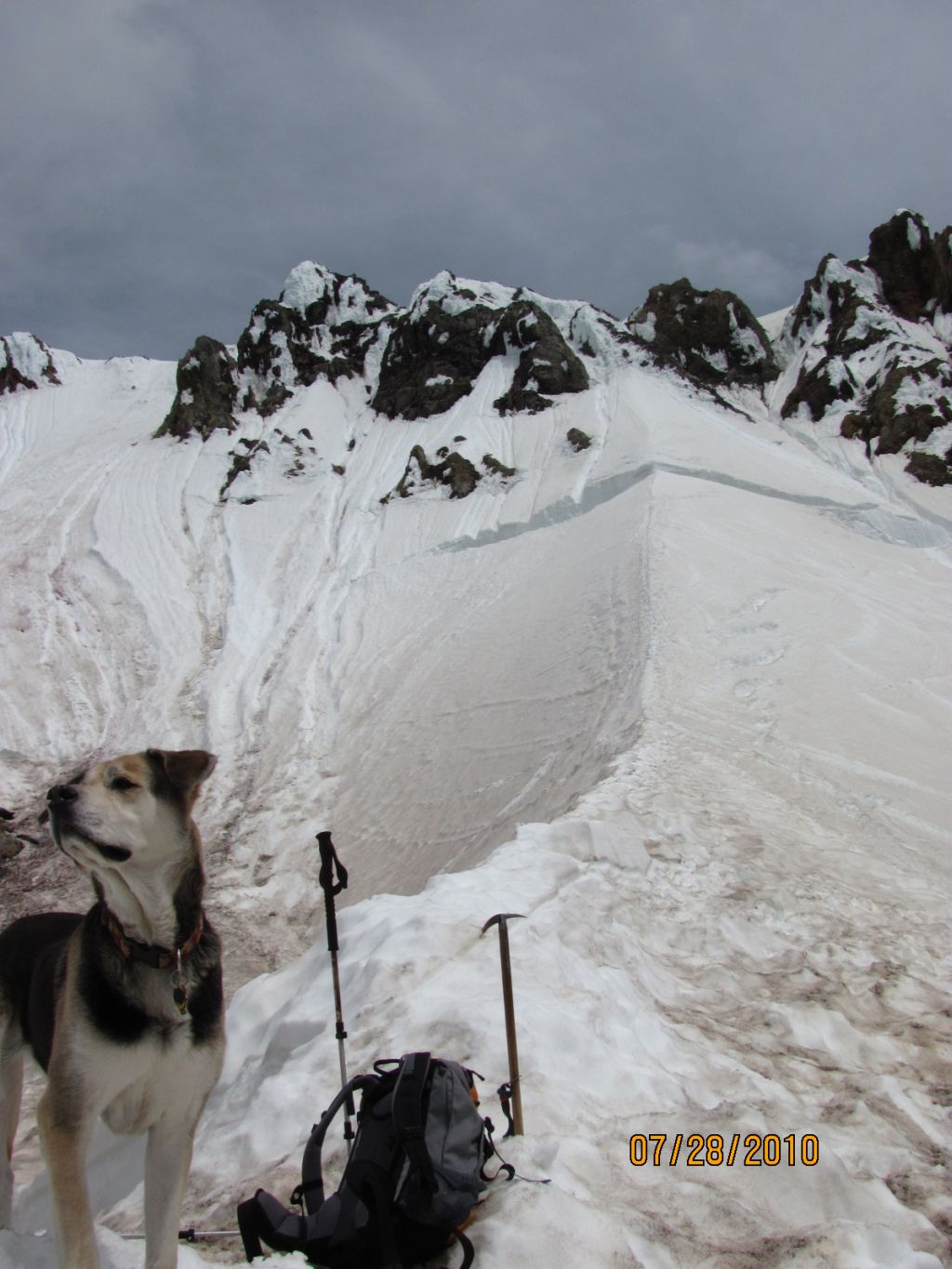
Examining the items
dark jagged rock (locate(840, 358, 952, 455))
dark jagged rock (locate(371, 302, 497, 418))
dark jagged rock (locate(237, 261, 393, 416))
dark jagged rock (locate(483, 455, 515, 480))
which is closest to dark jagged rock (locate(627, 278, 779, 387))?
dark jagged rock (locate(840, 358, 952, 455))

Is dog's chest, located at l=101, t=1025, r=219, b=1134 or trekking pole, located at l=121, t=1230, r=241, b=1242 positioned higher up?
dog's chest, located at l=101, t=1025, r=219, b=1134

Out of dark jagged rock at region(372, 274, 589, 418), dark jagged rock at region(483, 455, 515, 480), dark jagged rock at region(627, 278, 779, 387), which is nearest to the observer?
dark jagged rock at region(483, 455, 515, 480)

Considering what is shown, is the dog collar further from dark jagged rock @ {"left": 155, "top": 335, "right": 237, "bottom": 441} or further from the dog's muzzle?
dark jagged rock @ {"left": 155, "top": 335, "right": 237, "bottom": 441}

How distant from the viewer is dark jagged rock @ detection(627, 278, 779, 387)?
173 ft

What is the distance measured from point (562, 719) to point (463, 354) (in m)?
40.3

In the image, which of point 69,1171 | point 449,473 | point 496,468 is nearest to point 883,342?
point 496,468

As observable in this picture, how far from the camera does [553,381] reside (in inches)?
1757

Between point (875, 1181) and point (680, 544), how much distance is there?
67.4 ft

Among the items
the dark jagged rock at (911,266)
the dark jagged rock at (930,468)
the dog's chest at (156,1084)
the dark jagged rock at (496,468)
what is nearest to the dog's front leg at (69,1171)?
the dog's chest at (156,1084)

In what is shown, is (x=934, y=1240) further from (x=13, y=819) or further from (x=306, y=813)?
(x=13, y=819)

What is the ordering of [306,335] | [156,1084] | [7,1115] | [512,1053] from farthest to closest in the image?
1. [306,335]
2. [512,1053]
3. [7,1115]
4. [156,1084]

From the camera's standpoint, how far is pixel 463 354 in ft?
164

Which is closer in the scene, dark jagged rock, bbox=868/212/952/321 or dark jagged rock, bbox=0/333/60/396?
dark jagged rock, bbox=868/212/952/321

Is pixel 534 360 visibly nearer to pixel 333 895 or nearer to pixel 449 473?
pixel 449 473
